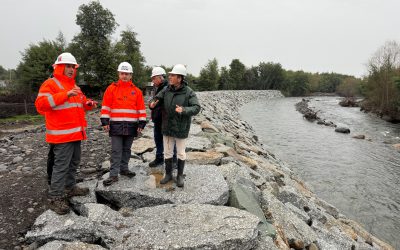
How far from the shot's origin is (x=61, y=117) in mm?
4051

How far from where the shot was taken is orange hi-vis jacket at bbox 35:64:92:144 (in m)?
3.86

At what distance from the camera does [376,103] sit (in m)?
33.4

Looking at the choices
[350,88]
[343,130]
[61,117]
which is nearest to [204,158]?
[61,117]

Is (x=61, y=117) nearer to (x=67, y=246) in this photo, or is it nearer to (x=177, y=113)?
(x=177, y=113)

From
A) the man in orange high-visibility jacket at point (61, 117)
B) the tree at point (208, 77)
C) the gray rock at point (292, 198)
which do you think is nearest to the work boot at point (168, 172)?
the man in orange high-visibility jacket at point (61, 117)

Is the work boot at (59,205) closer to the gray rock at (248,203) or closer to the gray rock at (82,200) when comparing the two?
the gray rock at (82,200)

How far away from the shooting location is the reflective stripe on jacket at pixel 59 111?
386 cm

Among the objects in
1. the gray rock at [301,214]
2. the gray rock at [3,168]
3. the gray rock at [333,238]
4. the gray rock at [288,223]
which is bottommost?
the gray rock at [333,238]

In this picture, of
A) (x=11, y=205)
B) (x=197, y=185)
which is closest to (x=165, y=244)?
(x=197, y=185)

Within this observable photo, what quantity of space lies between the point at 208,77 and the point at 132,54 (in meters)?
23.2

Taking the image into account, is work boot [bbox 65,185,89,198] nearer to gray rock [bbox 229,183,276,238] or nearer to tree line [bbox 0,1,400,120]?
gray rock [bbox 229,183,276,238]

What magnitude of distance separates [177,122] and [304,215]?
3180 mm

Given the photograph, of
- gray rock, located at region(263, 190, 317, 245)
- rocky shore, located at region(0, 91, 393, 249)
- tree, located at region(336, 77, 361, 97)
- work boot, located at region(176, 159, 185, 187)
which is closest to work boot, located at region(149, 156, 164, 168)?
rocky shore, located at region(0, 91, 393, 249)

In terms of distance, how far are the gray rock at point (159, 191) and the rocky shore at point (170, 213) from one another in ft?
0.05
